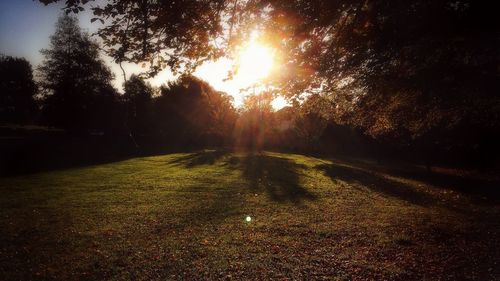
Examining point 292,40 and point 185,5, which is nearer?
point 185,5

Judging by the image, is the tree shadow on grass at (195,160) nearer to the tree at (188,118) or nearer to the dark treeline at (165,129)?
the dark treeline at (165,129)

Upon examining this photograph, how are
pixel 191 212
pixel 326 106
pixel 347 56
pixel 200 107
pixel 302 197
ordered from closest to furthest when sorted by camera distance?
pixel 347 56, pixel 326 106, pixel 191 212, pixel 302 197, pixel 200 107

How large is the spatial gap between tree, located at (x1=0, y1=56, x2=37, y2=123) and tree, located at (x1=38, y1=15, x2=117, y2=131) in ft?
129

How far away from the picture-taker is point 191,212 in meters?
12.5

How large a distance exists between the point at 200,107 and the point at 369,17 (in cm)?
4984

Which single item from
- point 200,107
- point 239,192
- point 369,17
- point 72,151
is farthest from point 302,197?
point 200,107

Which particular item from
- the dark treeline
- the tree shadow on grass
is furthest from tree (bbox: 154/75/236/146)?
the tree shadow on grass

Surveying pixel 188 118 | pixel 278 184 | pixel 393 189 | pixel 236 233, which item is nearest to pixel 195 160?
pixel 278 184

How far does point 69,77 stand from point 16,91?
45.1 meters

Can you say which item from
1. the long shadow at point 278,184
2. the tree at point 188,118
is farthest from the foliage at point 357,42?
the tree at point 188,118

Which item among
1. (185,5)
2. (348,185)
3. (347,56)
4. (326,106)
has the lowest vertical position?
(348,185)

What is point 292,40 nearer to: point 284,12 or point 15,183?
point 284,12

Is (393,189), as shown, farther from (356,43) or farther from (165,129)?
(165,129)

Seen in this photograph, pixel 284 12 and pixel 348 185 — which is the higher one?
pixel 284 12
